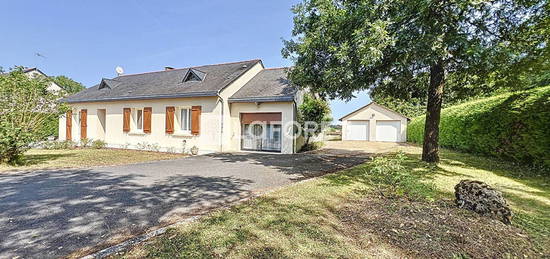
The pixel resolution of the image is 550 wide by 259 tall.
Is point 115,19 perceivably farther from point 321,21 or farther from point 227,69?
point 321,21

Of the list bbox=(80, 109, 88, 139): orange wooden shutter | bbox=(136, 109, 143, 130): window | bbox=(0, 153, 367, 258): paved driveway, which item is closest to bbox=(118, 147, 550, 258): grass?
bbox=(0, 153, 367, 258): paved driveway

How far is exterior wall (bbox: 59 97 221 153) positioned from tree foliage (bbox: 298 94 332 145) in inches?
194

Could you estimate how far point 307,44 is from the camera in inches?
313

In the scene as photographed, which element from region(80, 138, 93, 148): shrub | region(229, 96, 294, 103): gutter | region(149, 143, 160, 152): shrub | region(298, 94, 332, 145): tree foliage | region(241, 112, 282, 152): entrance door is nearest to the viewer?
region(229, 96, 294, 103): gutter

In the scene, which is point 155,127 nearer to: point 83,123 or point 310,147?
point 83,123

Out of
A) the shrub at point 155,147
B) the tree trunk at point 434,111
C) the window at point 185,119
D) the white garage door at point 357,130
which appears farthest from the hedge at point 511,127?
the shrub at point 155,147

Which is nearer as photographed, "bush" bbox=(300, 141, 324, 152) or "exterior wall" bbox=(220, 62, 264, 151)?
"exterior wall" bbox=(220, 62, 264, 151)

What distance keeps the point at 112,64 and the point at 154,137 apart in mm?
12834

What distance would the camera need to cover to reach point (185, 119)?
14.6 m

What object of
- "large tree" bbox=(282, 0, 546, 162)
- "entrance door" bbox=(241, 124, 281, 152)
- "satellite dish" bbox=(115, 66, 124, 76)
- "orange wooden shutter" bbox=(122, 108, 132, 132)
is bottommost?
"entrance door" bbox=(241, 124, 281, 152)

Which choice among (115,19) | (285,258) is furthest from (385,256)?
(115,19)

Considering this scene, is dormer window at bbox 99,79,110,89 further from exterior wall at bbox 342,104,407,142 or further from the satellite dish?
exterior wall at bbox 342,104,407,142

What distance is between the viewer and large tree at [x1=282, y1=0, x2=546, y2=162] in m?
5.93

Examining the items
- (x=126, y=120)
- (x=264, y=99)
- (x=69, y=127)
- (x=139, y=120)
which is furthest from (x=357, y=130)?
(x=69, y=127)
